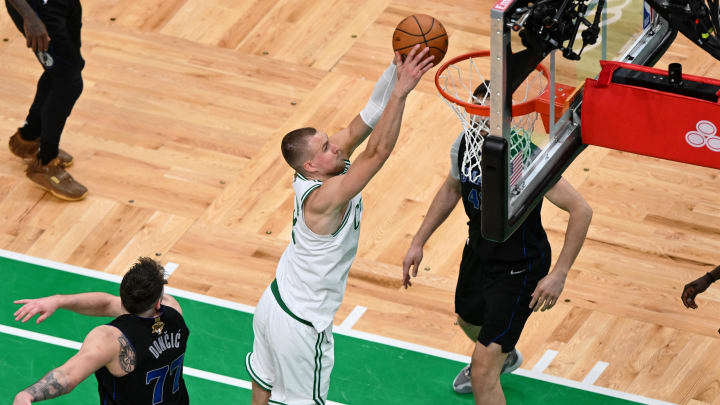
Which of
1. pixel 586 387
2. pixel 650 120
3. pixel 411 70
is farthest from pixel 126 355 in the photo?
pixel 586 387

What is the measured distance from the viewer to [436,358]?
A: 7684 mm

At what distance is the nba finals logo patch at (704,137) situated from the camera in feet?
18.1

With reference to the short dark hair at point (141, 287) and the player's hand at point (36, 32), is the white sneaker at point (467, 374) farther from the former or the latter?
the player's hand at point (36, 32)

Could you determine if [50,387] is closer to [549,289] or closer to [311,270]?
[311,270]

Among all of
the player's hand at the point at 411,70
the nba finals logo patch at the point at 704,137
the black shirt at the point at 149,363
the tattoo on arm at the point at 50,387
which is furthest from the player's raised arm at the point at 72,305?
the nba finals logo patch at the point at 704,137

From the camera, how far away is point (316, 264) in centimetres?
629

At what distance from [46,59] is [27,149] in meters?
0.92

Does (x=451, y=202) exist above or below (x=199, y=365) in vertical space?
above

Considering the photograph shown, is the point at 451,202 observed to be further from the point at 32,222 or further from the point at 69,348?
the point at 32,222

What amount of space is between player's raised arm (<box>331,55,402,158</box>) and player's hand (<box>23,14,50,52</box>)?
2518 mm

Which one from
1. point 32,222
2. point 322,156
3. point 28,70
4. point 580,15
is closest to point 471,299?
point 322,156

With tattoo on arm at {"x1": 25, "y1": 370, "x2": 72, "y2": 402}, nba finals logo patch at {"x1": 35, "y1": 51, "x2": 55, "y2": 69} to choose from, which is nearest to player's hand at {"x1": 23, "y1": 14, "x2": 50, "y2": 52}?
nba finals logo patch at {"x1": 35, "y1": 51, "x2": 55, "y2": 69}

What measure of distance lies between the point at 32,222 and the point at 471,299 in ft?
10.9

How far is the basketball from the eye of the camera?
5898mm
